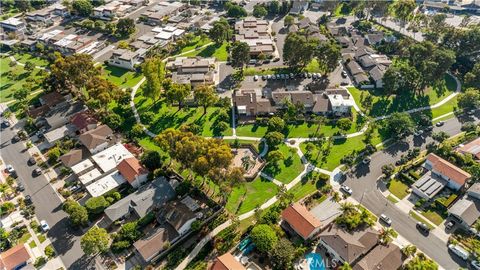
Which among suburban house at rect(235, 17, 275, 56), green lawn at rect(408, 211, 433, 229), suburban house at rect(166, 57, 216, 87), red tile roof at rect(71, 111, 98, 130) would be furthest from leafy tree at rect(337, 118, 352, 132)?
red tile roof at rect(71, 111, 98, 130)

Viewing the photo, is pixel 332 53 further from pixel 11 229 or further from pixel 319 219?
pixel 11 229

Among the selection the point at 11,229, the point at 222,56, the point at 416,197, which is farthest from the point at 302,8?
the point at 11,229

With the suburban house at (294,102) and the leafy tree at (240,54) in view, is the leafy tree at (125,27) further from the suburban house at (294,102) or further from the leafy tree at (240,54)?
the suburban house at (294,102)

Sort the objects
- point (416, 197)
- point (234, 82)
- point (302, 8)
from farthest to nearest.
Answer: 1. point (302, 8)
2. point (234, 82)
3. point (416, 197)

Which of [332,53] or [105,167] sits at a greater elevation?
[332,53]

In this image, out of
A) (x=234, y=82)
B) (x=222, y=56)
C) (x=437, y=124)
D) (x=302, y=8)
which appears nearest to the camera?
(x=437, y=124)

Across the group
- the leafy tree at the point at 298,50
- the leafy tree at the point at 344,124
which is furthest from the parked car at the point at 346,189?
the leafy tree at the point at 298,50
